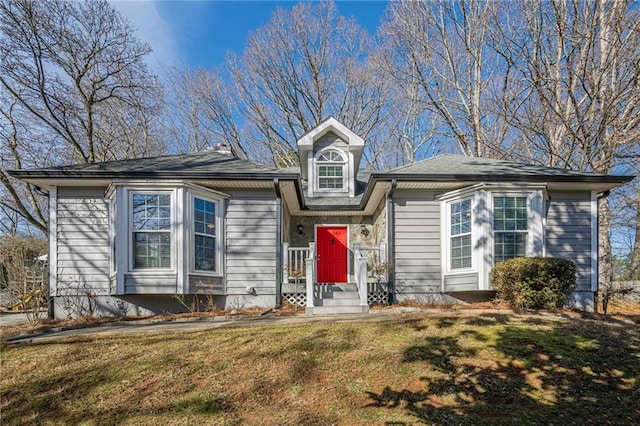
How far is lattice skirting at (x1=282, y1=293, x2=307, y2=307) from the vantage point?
8.73 m

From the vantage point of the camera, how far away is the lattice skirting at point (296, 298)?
873 cm

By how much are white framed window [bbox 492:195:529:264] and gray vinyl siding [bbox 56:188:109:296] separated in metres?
8.94

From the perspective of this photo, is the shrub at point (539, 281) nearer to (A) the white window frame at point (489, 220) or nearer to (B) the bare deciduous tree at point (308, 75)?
(A) the white window frame at point (489, 220)

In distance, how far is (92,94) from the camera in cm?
1455

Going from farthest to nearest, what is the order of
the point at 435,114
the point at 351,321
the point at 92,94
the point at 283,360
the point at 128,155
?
1. the point at 435,114
2. the point at 128,155
3. the point at 92,94
4. the point at 351,321
5. the point at 283,360

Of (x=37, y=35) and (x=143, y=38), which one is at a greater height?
(x=143, y=38)

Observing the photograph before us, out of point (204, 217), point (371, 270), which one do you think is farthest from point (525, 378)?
point (204, 217)

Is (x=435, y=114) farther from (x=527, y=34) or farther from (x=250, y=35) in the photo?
(x=250, y=35)

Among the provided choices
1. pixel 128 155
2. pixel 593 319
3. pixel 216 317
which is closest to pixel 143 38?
pixel 128 155

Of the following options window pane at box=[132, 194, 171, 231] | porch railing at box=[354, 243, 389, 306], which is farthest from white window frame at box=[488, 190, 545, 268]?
window pane at box=[132, 194, 171, 231]

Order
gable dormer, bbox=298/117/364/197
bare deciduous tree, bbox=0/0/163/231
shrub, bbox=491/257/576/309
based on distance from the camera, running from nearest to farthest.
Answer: shrub, bbox=491/257/576/309 → gable dormer, bbox=298/117/364/197 → bare deciduous tree, bbox=0/0/163/231

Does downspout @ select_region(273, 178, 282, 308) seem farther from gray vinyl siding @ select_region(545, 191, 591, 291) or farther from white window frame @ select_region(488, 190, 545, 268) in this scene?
gray vinyl siding @ select_region(545, 191, 591, 291)

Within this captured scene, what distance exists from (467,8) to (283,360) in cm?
1811

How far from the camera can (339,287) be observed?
9.20 m
